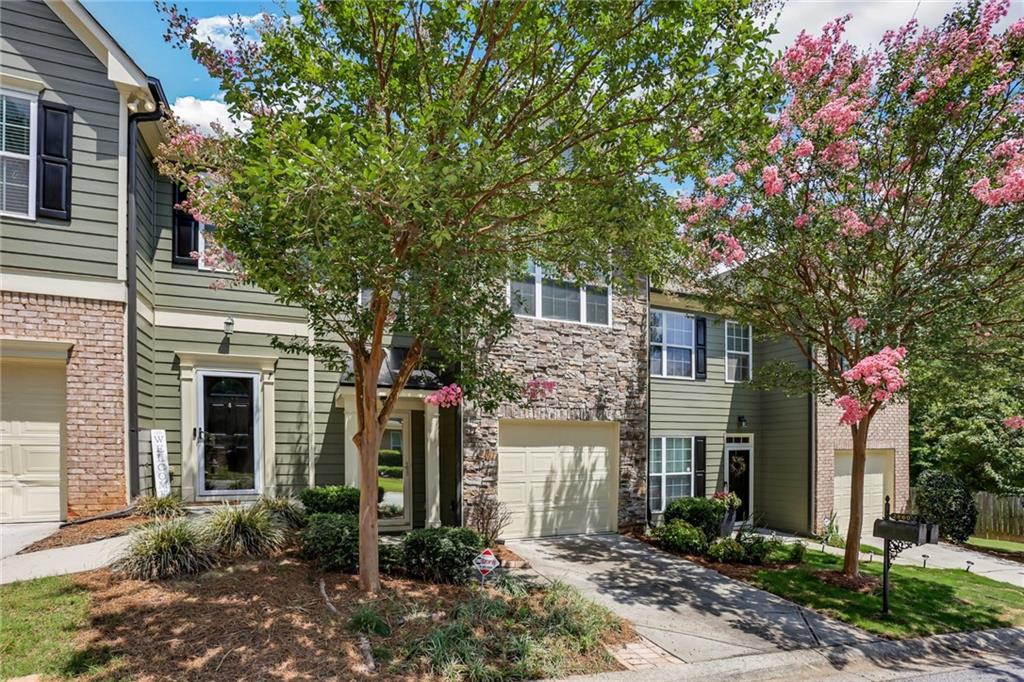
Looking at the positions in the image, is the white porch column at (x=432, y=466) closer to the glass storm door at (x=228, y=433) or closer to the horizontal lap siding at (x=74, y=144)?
the glass storm door at (x=228, y=433)

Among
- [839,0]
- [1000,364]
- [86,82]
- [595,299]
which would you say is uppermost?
[839,0]

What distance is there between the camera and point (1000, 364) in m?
8.88

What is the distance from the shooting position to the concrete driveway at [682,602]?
706 centimetres

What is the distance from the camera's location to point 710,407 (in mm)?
15000

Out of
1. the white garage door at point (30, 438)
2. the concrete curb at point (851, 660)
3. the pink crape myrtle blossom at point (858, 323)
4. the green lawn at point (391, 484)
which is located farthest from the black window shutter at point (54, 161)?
the pink crape myrtle blossom at point (858, 323)

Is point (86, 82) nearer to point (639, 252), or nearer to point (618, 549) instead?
point (639, 252)

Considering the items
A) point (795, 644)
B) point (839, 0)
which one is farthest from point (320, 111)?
point (795, 644)

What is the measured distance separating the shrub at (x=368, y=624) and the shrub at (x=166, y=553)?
A: 2083mm

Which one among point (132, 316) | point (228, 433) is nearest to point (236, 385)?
point (228, 433)

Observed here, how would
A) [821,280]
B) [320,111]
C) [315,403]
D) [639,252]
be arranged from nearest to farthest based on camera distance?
[320,111] → [639,252] → [821,280] → [315,403]

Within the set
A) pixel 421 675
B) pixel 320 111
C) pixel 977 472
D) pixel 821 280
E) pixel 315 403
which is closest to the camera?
pixel 421 675

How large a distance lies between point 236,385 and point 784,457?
12545mm

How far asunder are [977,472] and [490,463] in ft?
50.4

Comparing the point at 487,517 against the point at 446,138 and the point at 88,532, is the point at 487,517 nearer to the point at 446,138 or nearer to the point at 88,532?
A: the point at 88,532
